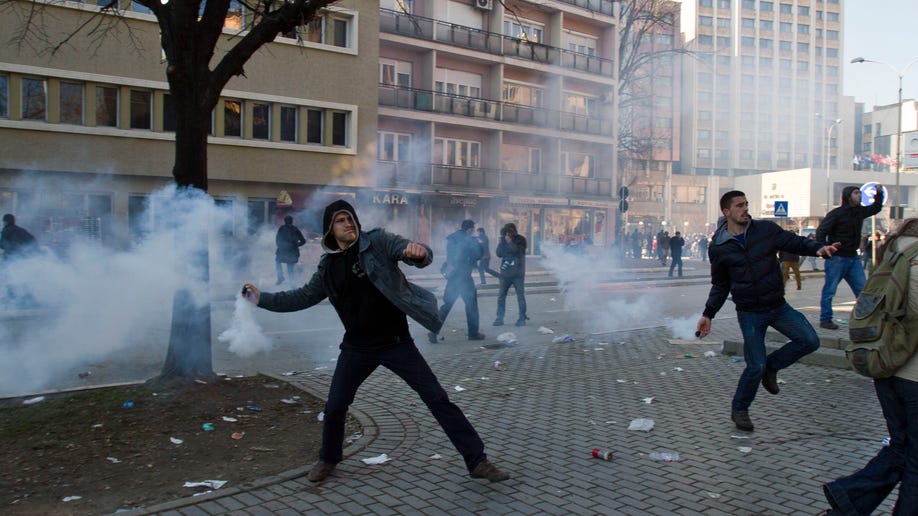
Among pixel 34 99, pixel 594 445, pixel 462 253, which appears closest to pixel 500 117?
pixel 34 99

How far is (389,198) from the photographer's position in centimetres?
2730

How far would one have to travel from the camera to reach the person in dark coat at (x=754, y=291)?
5367 mm

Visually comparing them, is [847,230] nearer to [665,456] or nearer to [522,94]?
[665,456]

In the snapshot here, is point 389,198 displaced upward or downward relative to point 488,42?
downward

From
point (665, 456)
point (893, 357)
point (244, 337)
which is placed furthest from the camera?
point (244, 337)

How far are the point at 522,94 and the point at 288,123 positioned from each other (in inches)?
539

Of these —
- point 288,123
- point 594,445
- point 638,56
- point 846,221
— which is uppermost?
point 638,56

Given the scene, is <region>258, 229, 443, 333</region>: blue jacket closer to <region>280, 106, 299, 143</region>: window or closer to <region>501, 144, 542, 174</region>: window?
<region>280, 106, 299, 143</region>: window

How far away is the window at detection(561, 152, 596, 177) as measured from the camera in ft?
118

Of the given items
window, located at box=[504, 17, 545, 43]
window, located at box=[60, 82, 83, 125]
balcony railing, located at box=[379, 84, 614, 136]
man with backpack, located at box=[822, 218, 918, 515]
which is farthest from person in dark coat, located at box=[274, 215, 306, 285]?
window, located at box=[504, 17, 545, 43]

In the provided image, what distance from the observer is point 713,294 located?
18.5ft

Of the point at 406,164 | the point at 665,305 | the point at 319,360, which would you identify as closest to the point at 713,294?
the point at 319,360

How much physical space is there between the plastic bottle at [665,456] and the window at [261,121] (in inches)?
840

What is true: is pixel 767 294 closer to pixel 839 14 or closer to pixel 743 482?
pixel 743 482
